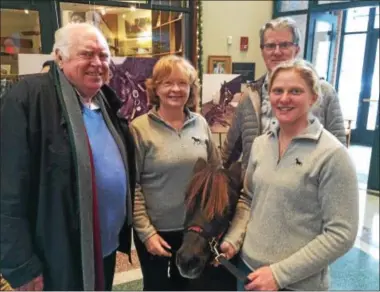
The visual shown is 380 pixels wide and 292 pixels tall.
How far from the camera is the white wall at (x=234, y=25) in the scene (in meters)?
5.15

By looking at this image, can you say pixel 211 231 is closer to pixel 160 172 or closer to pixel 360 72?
pixel 160 172

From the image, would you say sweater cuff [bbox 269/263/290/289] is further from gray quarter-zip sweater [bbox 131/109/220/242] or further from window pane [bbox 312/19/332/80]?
window pane [bbox 312/19/332/80]

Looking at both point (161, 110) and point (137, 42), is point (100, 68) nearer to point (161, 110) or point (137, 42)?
point (161, 110)

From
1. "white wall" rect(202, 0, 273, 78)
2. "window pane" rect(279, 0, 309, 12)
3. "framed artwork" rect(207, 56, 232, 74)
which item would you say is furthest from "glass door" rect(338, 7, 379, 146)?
"framed artwork" rect(207, 56, 232, 74)

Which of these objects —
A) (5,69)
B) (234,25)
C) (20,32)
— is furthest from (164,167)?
(234,25)

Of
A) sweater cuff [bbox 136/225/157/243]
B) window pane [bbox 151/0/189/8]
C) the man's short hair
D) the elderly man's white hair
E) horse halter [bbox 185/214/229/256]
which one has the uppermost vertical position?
window pane [bbox 151/0/189/8]

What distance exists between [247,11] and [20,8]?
328cm

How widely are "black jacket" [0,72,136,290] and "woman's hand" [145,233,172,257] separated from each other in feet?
1.09

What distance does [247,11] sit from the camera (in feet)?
17.6

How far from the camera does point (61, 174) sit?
1.26 m

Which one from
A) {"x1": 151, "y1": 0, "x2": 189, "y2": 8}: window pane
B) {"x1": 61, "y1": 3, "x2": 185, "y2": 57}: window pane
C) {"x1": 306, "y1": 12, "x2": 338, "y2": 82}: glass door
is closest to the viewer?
{"x1": 61, "y1": 3, "x2": 185, "y2": 57}: window pane

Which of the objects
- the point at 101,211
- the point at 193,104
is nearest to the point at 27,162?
the point at 101,211

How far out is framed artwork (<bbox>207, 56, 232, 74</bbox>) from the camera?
17.0 ft

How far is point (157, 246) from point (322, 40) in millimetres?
4955
